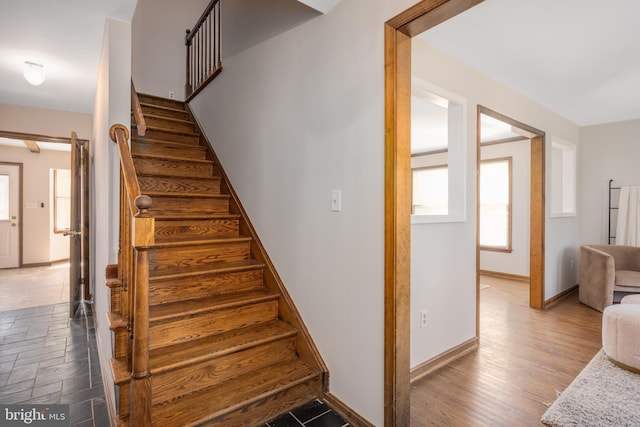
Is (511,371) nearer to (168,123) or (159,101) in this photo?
(168,123)

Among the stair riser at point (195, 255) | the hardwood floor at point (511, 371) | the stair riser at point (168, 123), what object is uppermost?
the stair riser at point (168, 123)

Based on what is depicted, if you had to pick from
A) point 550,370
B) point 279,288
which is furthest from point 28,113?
point 550,370

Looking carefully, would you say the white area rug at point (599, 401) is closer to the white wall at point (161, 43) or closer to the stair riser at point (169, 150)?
the stair riser at point (169, 150)

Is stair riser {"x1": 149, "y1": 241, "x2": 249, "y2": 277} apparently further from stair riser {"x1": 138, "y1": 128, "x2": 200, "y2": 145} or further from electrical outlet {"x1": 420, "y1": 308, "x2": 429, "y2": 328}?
stair riser {"x1": 138, "y1": 128, "x2": 200, "y2": 145}

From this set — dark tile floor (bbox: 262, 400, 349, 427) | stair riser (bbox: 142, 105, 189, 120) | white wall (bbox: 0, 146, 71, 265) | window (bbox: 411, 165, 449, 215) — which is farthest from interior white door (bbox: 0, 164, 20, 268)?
window (bbox: 411, 165, 449, 215)

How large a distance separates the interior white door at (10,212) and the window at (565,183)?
31.2 ft

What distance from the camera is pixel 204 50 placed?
14.5 ft

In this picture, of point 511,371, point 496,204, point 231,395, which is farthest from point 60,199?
point 496,204

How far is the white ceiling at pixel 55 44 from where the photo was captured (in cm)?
213

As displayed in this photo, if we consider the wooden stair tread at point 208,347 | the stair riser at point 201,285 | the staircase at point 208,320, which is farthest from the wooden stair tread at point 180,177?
the wooden stair tread at point 208,347

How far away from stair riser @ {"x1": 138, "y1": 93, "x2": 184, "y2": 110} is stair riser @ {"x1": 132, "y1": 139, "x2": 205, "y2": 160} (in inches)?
40.2

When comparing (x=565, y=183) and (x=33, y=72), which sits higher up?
(x=33, y=72)

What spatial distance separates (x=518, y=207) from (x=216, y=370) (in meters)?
5.43

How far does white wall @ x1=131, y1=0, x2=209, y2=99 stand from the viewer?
4725 millimetres
